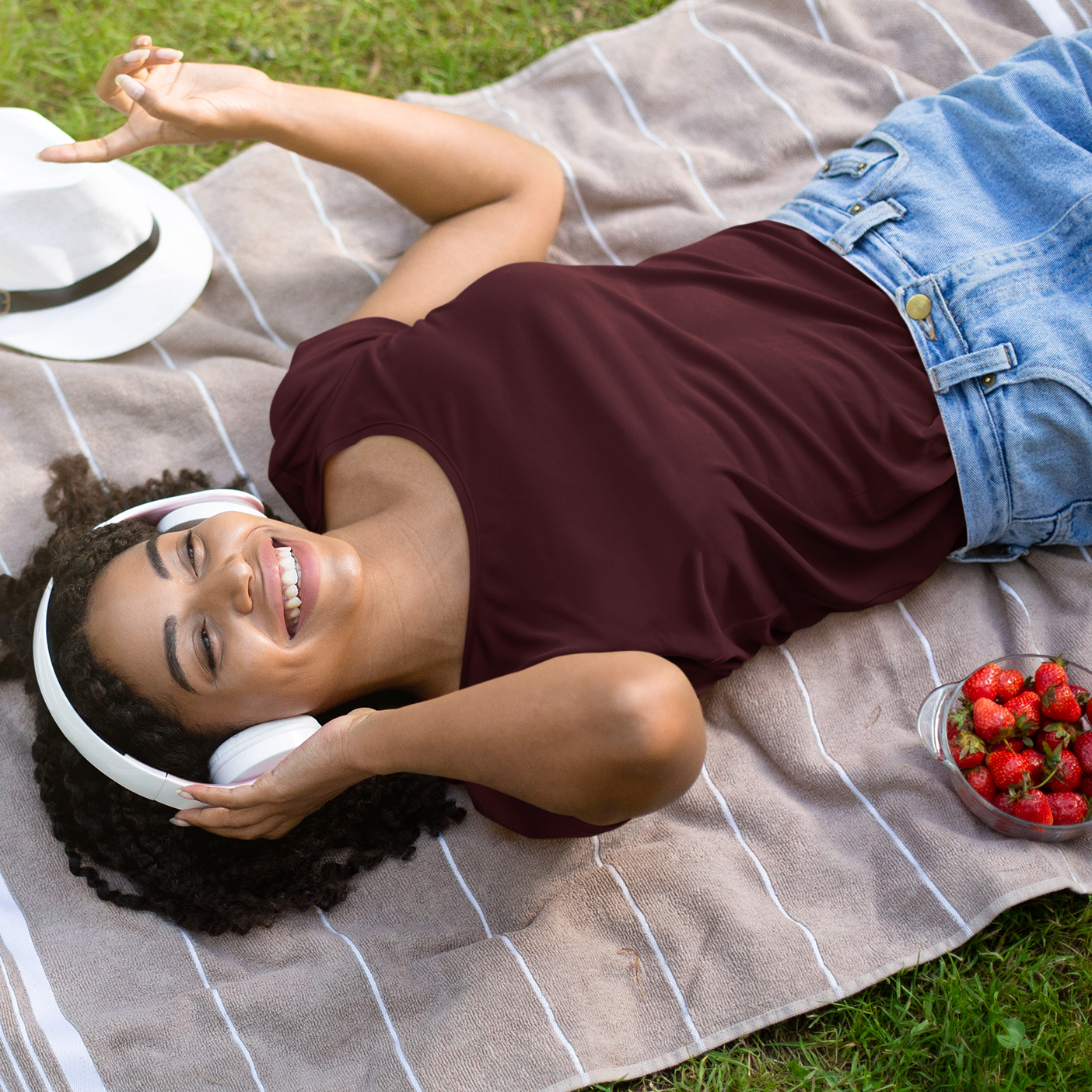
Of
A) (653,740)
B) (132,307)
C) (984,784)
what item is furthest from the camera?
(132,307)

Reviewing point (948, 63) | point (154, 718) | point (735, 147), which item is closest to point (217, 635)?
point (154, 718)

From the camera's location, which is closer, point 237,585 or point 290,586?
point 237,585

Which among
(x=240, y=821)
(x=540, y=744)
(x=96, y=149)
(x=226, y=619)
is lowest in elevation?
(x=240, y=821)

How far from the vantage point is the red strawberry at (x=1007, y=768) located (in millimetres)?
2420

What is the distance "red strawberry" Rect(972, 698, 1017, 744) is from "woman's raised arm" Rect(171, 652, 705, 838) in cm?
85

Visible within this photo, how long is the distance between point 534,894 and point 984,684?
1.32 m

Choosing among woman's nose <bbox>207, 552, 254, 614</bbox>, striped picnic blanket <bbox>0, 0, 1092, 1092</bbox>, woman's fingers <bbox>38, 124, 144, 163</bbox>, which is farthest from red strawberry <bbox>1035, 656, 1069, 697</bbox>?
woman's fingers <bbox>38, 124, 144, 163</bbox>

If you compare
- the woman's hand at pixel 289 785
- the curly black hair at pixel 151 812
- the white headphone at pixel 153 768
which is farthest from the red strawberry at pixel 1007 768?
the white headphone at pixel 153 768

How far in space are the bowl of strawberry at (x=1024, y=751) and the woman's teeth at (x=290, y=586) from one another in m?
1.71

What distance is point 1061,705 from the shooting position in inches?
96.6

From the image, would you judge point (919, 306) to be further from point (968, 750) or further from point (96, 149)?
point (96, 149)

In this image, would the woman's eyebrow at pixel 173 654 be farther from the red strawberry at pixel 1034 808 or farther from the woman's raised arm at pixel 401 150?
the red strawberry at pixel 1034 808

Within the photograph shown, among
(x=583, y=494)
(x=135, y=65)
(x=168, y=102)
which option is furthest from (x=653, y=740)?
(x=135, y=65)

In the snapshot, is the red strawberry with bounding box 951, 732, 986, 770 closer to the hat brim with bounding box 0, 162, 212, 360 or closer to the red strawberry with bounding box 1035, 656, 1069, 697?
the red strawberry with bounding box 1035, 656, 1069, 697
